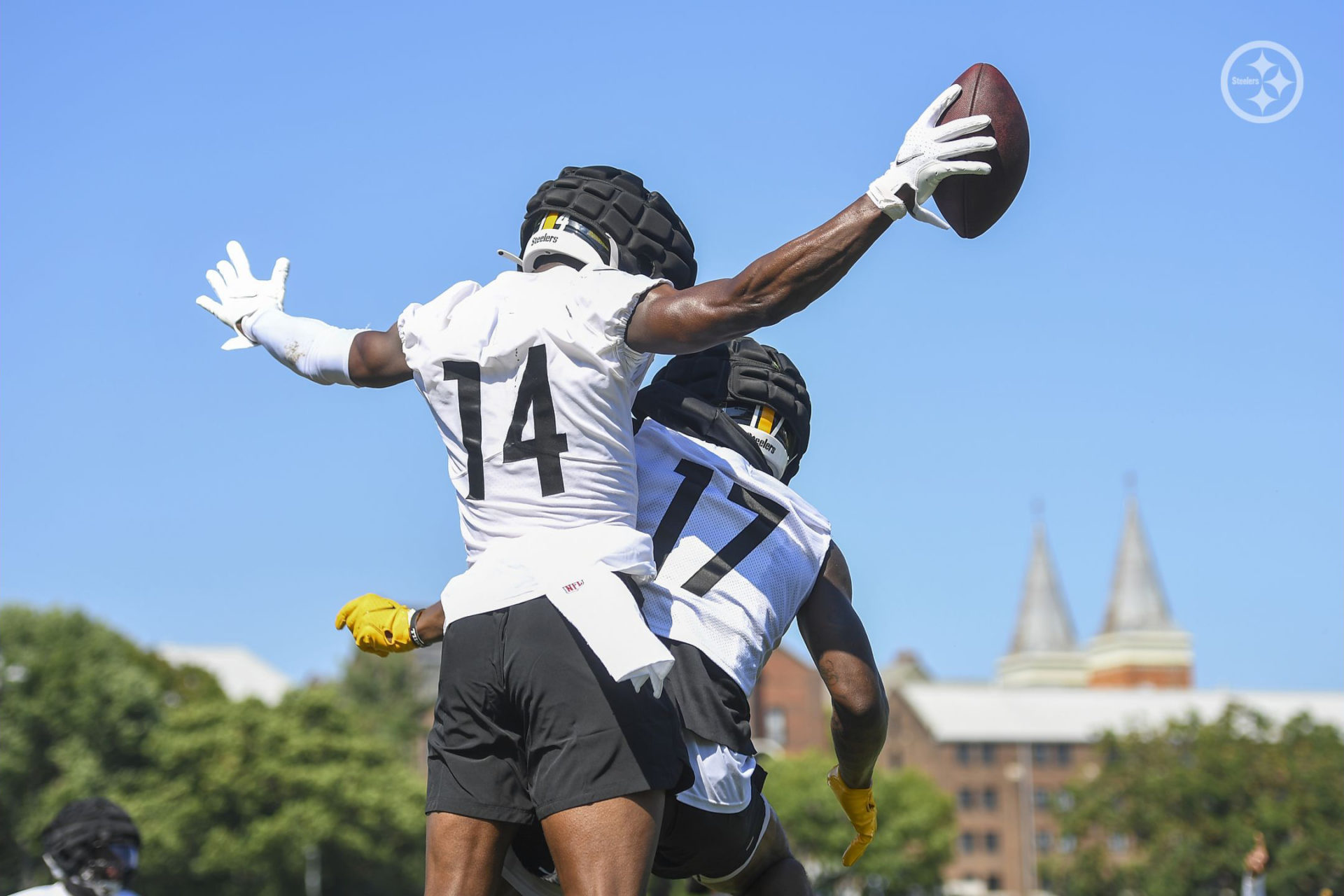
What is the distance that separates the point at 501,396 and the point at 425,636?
908 millimetres

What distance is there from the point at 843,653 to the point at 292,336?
181 centimetres

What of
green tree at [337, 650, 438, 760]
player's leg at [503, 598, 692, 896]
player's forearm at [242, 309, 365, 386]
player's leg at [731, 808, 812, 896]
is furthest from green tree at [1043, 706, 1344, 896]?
player's leg at [503, 598, 692, 896]

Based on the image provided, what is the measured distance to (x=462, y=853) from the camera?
364 centimetres

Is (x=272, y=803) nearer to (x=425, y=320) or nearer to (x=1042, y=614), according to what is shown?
(x=425, y=320)

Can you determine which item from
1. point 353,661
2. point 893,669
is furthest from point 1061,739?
point 353,661

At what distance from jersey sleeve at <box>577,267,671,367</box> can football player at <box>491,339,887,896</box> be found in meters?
0.74

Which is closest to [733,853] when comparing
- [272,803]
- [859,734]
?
[859,734]

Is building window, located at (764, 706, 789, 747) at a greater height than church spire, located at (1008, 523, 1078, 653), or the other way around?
church spire, located at (1008, 523, 1078, 653)

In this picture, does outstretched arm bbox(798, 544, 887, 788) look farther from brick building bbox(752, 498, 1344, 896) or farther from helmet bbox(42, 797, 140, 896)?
brick building bbox(752, 498, 1344, 896)

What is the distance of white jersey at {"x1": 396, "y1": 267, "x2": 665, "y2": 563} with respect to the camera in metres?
3.61

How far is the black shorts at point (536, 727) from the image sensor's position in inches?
137

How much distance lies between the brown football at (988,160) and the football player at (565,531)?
0.28 meters

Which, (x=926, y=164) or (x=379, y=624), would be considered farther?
(x=379, y=624)

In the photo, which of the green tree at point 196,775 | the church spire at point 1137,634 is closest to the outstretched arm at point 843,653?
the green tree at point 196,775
